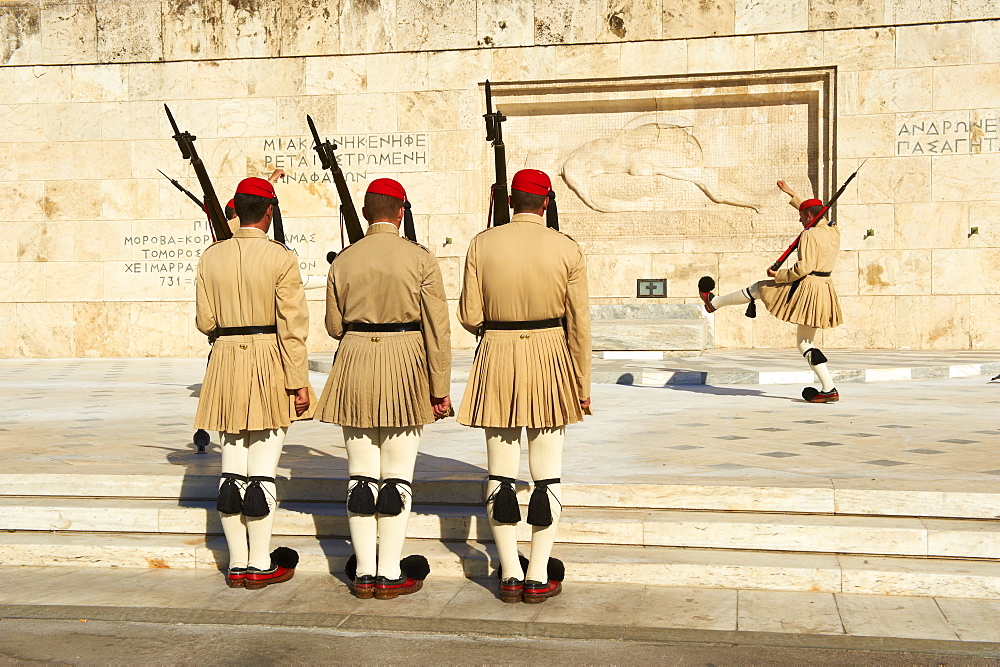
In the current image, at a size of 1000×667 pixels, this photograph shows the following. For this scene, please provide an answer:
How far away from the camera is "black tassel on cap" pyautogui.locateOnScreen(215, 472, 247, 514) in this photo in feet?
Result: 15.2

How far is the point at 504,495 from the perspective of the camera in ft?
14.4

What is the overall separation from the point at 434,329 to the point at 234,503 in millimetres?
1168

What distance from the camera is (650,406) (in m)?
9.20

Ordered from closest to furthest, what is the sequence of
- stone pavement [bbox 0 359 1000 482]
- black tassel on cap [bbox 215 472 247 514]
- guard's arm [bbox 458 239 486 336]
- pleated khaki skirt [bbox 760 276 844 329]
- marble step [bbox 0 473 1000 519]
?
guard's arm [bbox 458 239 486 336] < black tassel on cap [bbox 215 472 247 514] < marble step [bbox 0 473 1000 519] < stone pavement [bbox 0 359 1000 482] < pleated khaki skirt [bbox 760 276 844 329]

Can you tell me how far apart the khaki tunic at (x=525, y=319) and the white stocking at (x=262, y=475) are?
3.05 feet

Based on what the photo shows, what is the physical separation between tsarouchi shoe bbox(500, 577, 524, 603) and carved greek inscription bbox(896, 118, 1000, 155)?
475 inches

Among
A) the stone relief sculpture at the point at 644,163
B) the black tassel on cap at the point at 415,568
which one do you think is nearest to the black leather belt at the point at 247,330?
the black tassel on cap at the point at 415,568

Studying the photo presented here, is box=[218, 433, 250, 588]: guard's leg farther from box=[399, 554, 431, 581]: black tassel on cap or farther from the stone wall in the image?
the stone wall

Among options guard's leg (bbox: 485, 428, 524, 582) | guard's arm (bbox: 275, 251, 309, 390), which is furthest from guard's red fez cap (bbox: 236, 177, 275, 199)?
guard's leg (bbox: 485, 428, 524, 582)

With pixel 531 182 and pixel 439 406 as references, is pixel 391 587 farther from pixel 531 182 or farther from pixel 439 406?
pixel 531 182

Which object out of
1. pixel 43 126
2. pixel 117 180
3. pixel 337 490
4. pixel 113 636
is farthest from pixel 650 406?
pixel 43 126

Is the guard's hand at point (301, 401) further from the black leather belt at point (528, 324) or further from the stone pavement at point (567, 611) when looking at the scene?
the black leather belt at point (528, 324)

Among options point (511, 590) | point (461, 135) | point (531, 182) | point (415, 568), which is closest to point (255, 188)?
point (531, 182)

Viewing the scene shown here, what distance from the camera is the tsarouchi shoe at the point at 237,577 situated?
472 centimetres
